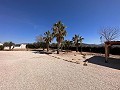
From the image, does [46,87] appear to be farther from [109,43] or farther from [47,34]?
[47,34]

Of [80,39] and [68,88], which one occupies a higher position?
[80,39]

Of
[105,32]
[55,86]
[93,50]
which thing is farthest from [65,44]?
[55,86]

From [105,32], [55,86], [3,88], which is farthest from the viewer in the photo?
[105,32]

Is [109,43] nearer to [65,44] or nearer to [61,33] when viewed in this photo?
[61,33]

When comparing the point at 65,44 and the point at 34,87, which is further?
the point at 65,44

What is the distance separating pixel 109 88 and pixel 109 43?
1247 centimetres

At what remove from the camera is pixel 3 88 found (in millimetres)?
6109

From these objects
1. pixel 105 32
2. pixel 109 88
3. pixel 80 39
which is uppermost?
pixel 105 32

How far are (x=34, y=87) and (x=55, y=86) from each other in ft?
3.92

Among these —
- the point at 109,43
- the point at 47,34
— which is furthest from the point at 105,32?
the point at 109,43

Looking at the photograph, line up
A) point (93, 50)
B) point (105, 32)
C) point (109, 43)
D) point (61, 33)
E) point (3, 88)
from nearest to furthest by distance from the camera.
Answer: point (3, 88), point (109, 43), point (61, 33), point (93, 50), point (105, 32)

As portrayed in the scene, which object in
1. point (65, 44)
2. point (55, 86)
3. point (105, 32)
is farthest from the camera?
point (105, 32)

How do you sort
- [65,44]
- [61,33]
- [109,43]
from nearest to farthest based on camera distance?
[109,43] → [61,33] → [65,44]

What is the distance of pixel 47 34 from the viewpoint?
128ft
